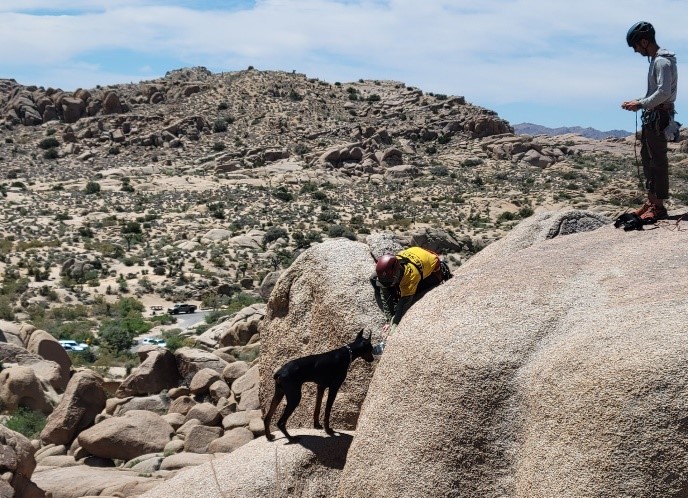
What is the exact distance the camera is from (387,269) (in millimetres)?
8148

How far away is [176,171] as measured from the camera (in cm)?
6956

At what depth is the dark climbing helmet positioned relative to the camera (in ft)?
27.1

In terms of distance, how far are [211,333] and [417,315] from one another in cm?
1793

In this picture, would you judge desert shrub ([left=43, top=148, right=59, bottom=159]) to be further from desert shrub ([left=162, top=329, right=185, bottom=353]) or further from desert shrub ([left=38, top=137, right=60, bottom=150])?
desert shrub ([left=162, top=329, right=185, bottom=353])

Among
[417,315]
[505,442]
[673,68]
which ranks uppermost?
[673,68]

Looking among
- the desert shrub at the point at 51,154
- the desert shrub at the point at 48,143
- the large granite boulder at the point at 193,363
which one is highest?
the desert shrub at the point at 48,143

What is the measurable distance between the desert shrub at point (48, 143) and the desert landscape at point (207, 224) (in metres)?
0.19

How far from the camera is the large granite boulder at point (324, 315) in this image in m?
9.09

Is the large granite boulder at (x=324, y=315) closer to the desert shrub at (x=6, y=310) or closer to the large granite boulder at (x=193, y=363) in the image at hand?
the large granite boulder at (x=193, y=363)

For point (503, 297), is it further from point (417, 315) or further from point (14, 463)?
point (14, 463)

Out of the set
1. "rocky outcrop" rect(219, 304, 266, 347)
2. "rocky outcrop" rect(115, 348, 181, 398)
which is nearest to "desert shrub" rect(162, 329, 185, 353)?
"rocky outcrop" rect(219, 304, 266, 347)

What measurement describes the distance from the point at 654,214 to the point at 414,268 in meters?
2.27

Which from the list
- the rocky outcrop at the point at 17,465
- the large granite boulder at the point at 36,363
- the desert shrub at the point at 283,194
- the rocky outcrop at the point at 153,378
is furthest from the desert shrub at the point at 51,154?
the rocky outcrop at the point at 17,465

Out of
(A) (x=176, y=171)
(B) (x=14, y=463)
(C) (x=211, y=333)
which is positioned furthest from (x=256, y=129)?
(B) (x=14, y=463)
